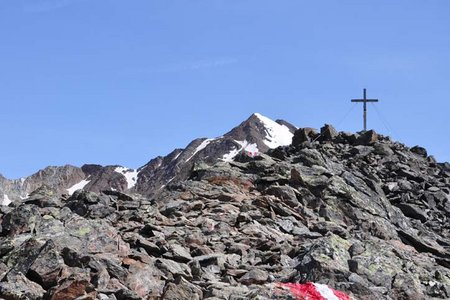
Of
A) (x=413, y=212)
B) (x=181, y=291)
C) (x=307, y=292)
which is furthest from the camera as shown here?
(x=413, y=212)

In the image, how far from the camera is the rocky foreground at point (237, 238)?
20438 mm

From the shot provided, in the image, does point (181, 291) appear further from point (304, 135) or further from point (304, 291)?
point (304, 135)

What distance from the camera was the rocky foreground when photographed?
20.4 meters

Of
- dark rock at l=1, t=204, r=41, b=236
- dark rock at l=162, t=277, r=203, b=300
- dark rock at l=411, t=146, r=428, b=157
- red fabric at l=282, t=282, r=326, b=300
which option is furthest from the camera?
dark rock at l=411, t=146, r=428, b=157

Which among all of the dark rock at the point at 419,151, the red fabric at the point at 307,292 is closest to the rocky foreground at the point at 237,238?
the red fabric at the point at 307,292

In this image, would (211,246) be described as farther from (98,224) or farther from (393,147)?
(393,147)

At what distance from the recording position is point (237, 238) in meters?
27.1

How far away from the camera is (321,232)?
102ft

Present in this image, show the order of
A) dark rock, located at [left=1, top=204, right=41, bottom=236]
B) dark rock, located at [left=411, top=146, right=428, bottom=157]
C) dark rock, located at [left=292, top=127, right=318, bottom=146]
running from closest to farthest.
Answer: dark rock, located at [left=1, top=204, right=41, bottom=236] → dark rock, located at [left=292, top=127, right=318, bottom=146] → dark rock, located at [left=411, top=146, right=428, bottom=157]

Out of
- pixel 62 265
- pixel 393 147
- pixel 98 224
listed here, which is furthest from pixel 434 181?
pixel 62 265

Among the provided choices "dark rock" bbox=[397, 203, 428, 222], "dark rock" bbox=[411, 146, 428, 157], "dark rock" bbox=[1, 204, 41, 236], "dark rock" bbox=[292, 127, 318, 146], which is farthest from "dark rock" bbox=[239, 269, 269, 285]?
"dark rock" bbox=[411, 146, 428, 157]

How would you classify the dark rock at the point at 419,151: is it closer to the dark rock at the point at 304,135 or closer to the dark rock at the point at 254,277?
the dark rock at the point at 304,135

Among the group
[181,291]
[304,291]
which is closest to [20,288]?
[181,291]

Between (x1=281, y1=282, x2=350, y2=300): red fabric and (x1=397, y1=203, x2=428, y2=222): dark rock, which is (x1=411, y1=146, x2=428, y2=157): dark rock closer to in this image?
(x1=397, y1=203, x2=428, y2=222): dark rock
